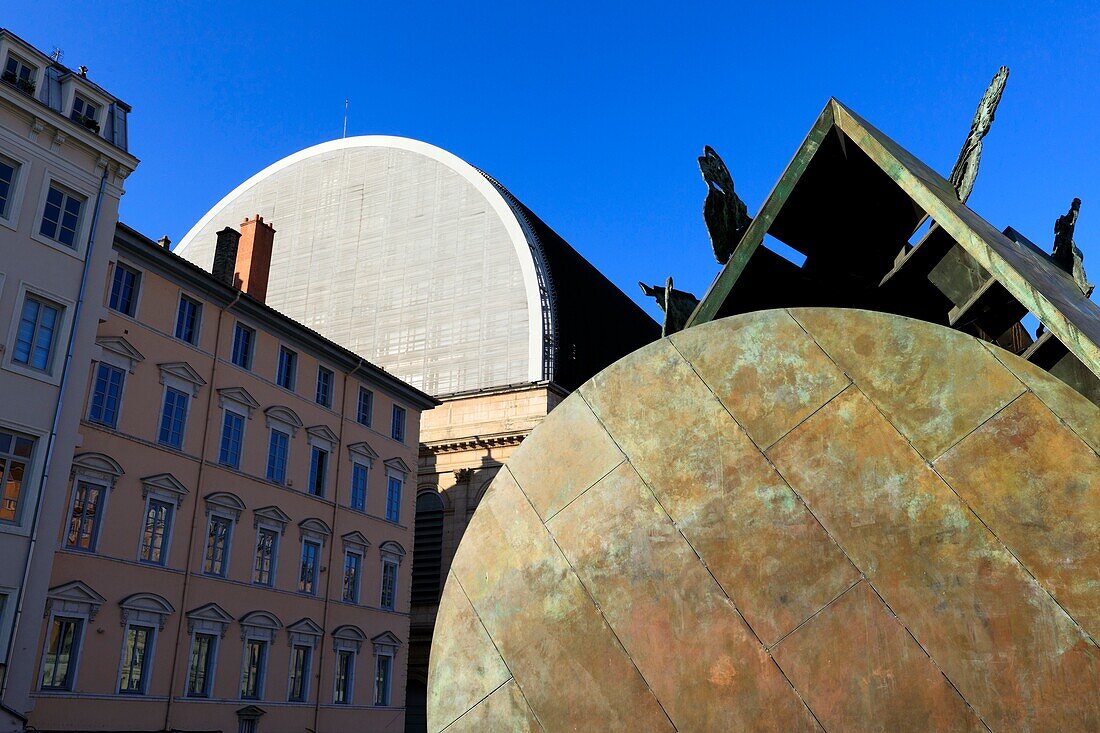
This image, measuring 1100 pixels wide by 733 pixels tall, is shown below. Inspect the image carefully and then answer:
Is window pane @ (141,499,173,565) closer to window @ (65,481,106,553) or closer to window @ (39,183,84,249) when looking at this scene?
window @ (65,481,106,553)

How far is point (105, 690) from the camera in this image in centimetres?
2467

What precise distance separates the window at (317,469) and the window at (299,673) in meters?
5.48

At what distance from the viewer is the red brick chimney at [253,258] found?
126 feet

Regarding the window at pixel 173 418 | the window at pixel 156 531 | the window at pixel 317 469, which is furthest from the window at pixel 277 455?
the window at pixel 156 531

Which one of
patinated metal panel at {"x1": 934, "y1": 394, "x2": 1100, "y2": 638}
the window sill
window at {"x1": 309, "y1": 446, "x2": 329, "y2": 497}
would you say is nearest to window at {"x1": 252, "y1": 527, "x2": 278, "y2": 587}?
window at {"x1": 309, "y1": 446, "x2": 329, "y2": 497}

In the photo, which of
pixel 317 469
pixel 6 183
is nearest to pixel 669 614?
pixel 6 183

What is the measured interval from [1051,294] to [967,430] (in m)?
1.10

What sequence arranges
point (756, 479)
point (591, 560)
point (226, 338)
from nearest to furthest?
point (756, 479) < point (591, 560) < point (226, 338)

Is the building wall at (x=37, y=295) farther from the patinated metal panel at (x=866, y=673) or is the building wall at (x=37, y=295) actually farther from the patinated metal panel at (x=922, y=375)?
the patinated metal panel at (x=922, y=375)

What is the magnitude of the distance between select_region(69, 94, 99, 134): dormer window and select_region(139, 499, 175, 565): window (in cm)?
1074

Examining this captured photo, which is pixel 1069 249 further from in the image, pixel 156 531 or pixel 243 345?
pixel 243 345

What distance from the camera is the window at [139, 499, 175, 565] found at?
26719 millimetres

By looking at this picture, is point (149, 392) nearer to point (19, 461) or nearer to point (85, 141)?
point (19, 461)

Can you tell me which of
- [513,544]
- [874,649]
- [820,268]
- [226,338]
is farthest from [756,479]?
[226,338]
